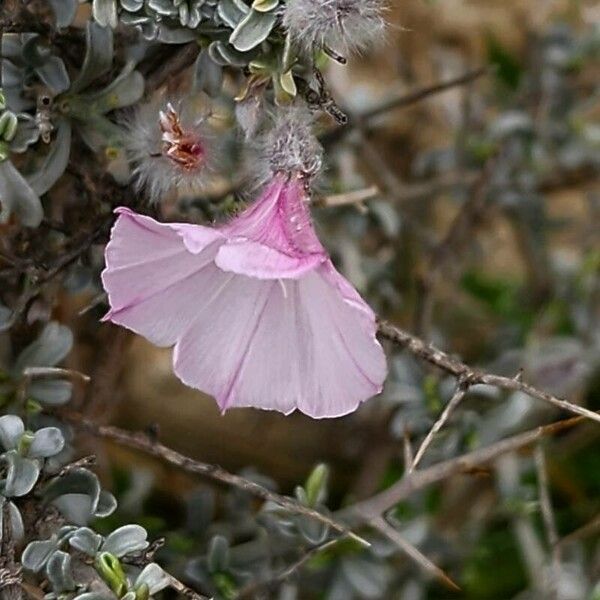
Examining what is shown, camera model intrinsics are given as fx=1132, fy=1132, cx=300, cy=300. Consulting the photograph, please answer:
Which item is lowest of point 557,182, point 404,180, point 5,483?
point 404,180

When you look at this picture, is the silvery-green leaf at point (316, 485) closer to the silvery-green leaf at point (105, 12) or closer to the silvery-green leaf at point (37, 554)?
the silvery-green leaf at point (37, 554)

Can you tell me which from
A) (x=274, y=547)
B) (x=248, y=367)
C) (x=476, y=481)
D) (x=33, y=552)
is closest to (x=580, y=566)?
(x=476, y=481)

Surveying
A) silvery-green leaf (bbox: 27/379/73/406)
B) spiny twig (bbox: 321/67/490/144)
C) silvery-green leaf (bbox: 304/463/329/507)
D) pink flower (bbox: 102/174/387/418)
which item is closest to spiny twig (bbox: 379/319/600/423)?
pink flower (bbox: 102/174/387/418)

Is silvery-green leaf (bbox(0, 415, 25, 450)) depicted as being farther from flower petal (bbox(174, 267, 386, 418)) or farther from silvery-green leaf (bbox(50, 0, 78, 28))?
silvery-green leaf (bbox(50, 0, 78, 28))

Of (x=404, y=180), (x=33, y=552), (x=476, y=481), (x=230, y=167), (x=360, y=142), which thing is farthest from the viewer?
(x=404, y=180)

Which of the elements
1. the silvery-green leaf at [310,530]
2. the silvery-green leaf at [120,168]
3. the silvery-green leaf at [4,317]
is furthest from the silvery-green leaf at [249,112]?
the silvery-green leaf at [310,530]

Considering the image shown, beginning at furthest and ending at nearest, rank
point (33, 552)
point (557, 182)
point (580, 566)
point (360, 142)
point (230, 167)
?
point (557, 182) < point (360, 142) < point (580, 566) < point (230, 167) < point (33, 552)

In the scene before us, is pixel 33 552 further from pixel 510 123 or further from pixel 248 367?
pixel 510 123
